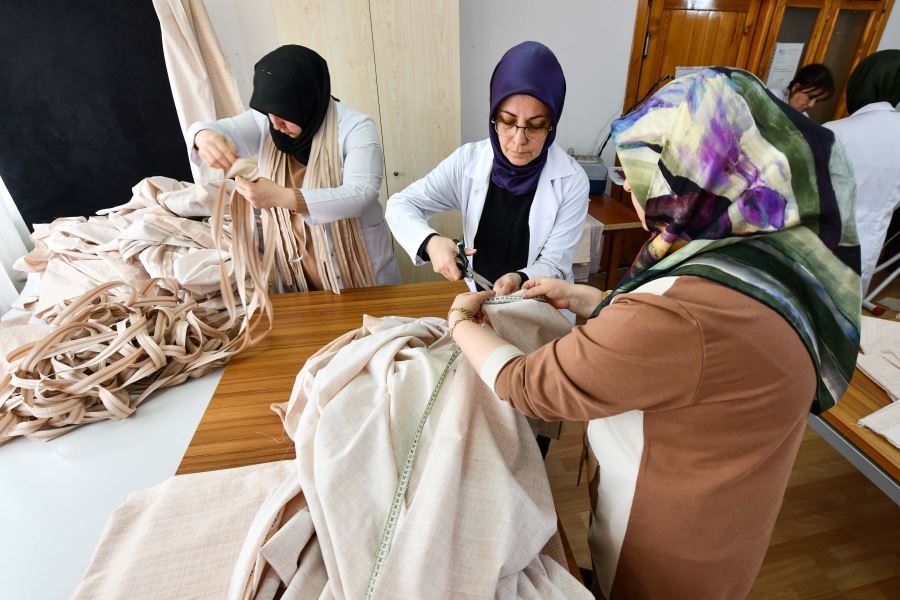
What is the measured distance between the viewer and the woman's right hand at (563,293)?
1.18 meters

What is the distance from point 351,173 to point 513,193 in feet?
2.11

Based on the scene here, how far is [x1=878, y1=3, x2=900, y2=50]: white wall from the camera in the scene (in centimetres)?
415

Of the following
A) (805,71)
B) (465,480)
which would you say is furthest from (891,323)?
(805,71)

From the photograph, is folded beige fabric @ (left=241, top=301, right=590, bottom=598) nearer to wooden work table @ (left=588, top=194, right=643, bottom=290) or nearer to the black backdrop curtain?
the black backdrop curtain

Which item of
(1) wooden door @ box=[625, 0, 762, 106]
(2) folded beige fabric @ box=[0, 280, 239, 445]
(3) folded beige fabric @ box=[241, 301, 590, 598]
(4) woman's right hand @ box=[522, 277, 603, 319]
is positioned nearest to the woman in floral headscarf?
(3) folded beige fabric @ box=[241, 301, 590, 598]

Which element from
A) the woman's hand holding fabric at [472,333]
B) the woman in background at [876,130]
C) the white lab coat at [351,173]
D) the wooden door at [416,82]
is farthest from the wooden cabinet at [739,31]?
the woman's hand holding fabric at [472,333]

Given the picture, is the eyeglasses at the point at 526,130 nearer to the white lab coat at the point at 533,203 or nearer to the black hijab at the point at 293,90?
the white lab coat at the point at 533,203

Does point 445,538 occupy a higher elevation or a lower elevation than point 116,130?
lower

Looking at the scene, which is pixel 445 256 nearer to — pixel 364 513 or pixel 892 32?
pixel 364 513

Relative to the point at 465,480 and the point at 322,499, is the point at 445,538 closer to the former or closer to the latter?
the point at 465,480

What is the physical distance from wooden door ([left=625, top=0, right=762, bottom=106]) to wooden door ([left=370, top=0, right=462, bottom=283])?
6.35ft

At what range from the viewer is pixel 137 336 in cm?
125

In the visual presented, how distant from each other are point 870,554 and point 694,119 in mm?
2395

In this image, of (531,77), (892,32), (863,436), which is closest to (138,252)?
(531,77)
